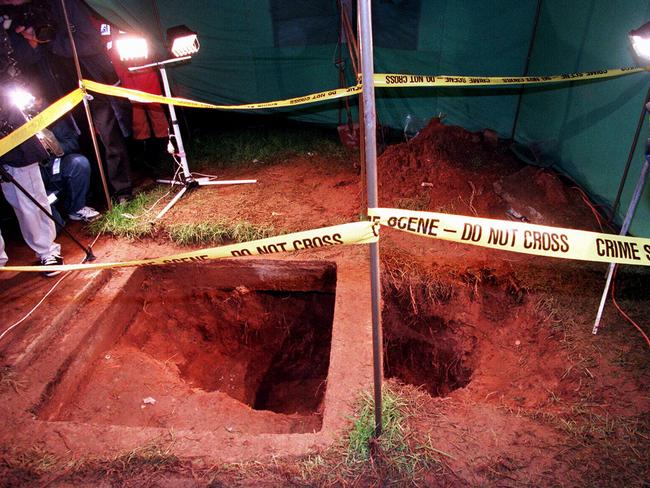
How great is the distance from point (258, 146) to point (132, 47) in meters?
2.56

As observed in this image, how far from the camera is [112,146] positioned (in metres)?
5.12

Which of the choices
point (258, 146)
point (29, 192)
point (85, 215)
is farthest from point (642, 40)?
point (85, 215)

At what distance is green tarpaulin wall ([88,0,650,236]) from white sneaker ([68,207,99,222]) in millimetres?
3223

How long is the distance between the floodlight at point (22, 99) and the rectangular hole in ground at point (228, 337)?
172 centimetres

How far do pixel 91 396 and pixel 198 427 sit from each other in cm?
95

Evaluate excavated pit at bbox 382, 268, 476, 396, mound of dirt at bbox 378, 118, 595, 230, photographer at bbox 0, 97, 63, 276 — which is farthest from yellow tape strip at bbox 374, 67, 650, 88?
photographer at bbox 0, 97, 63, 276

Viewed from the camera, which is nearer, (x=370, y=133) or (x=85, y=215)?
(x=370, y=133)

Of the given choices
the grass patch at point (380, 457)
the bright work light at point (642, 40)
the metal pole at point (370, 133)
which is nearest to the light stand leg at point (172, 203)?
the grass patch at point (380, 457)

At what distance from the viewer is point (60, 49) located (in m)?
4.44

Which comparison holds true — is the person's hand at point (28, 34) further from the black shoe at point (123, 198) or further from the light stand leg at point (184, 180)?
the black shoe at point (123, 198)

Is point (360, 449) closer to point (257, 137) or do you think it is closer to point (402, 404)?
point (402, 404)

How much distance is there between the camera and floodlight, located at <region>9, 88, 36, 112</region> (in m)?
3.47

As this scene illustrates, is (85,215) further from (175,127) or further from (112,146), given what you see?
(175,127)

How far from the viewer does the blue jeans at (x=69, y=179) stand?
4637 millimetres
